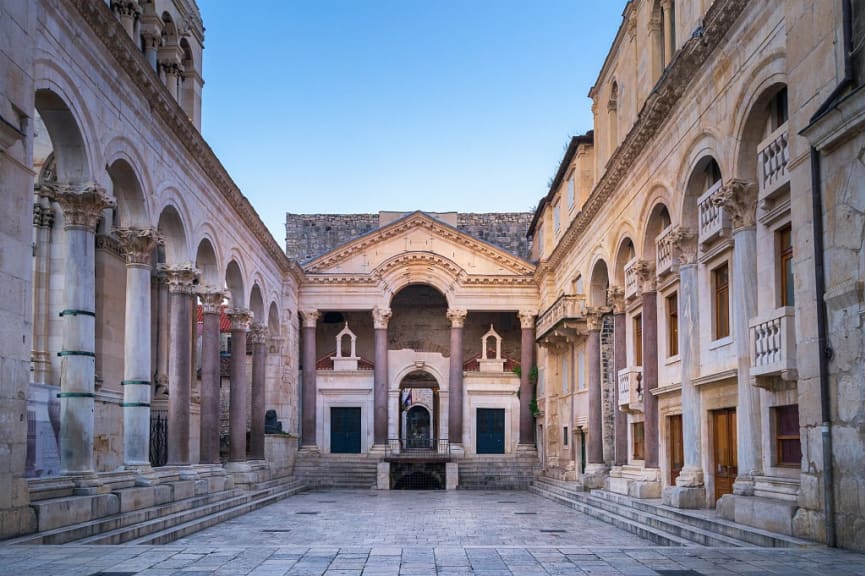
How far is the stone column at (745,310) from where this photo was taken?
1532 cm

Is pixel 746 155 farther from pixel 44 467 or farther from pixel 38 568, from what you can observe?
pixel 44 467

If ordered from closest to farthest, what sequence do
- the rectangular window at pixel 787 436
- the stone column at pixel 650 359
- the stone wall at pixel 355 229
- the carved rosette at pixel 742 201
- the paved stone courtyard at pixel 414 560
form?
the paved stone courtyard at pixel 414 560
the rectangular window at pixel 787 436
the carved rosette at pixel 742 201
the stone column at pixel 650 359
the stone wall at pixel 355 229

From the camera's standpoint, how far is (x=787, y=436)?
14562 millimetres

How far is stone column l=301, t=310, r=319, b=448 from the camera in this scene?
129 ft

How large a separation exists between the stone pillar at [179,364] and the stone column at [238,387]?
6830mm

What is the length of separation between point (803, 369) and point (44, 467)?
13.6 metres

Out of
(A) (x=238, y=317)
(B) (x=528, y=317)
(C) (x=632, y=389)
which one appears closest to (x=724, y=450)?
(C) (x=632, y=389)

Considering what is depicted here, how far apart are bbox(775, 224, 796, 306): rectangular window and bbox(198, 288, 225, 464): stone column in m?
15.6

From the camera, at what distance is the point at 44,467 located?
1800cm

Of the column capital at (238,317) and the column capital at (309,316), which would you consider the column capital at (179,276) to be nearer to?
the column capital at (238,317)

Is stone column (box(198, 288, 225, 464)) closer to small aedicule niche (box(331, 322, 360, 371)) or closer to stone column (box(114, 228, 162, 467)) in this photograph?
stone column (box(114, 228, 162, 467))

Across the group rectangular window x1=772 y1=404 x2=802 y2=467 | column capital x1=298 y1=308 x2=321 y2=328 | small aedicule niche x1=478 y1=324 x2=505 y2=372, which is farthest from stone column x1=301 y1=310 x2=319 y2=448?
rectangular window x1=772 y1=404 x2=802 y2=467

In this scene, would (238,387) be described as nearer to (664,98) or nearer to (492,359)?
(492,359)

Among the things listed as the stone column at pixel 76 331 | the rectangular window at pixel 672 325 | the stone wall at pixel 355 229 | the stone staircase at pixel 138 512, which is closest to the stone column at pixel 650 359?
the rectangular window at pixel 672 325
